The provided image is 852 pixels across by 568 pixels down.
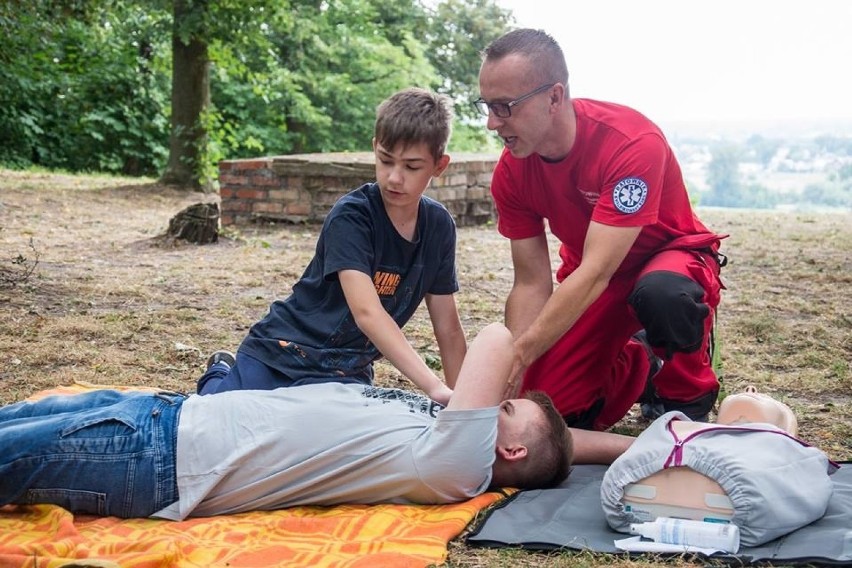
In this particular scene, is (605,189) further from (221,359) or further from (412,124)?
(221,359)

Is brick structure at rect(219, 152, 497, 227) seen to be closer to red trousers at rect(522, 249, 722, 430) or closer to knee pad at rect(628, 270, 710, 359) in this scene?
red trousers at rect(522, 249, 722, 430)

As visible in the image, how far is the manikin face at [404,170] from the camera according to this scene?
110 inches

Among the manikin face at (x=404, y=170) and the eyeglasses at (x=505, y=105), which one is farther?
the eyeglasses at (x=505, y=105)

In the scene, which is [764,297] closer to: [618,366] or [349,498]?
[618,366]

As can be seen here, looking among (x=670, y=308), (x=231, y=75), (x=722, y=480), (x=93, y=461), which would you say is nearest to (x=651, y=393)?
(x=670, y=308)

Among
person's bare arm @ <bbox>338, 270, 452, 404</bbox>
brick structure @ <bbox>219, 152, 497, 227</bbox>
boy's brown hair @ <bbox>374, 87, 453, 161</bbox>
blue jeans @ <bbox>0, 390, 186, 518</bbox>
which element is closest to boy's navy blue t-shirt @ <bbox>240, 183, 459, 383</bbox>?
person's bare arm @ <bbox>338, 270, 452, 404</bbox>

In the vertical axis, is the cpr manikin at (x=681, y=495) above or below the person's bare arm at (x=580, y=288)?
below

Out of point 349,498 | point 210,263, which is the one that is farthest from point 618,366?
point 210,263

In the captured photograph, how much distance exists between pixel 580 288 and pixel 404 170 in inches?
25.1

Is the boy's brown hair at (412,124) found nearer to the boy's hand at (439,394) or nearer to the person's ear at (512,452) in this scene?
the boy's hand at (439,394)

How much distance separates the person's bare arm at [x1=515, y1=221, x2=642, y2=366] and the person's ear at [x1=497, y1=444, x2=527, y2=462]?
1.33ft

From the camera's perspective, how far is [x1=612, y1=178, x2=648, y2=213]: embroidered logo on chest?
9.70 ft

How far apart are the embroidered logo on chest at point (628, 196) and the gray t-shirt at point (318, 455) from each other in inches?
35.9

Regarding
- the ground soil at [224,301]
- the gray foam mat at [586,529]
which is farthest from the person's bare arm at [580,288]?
the ground soil at [224,301]
